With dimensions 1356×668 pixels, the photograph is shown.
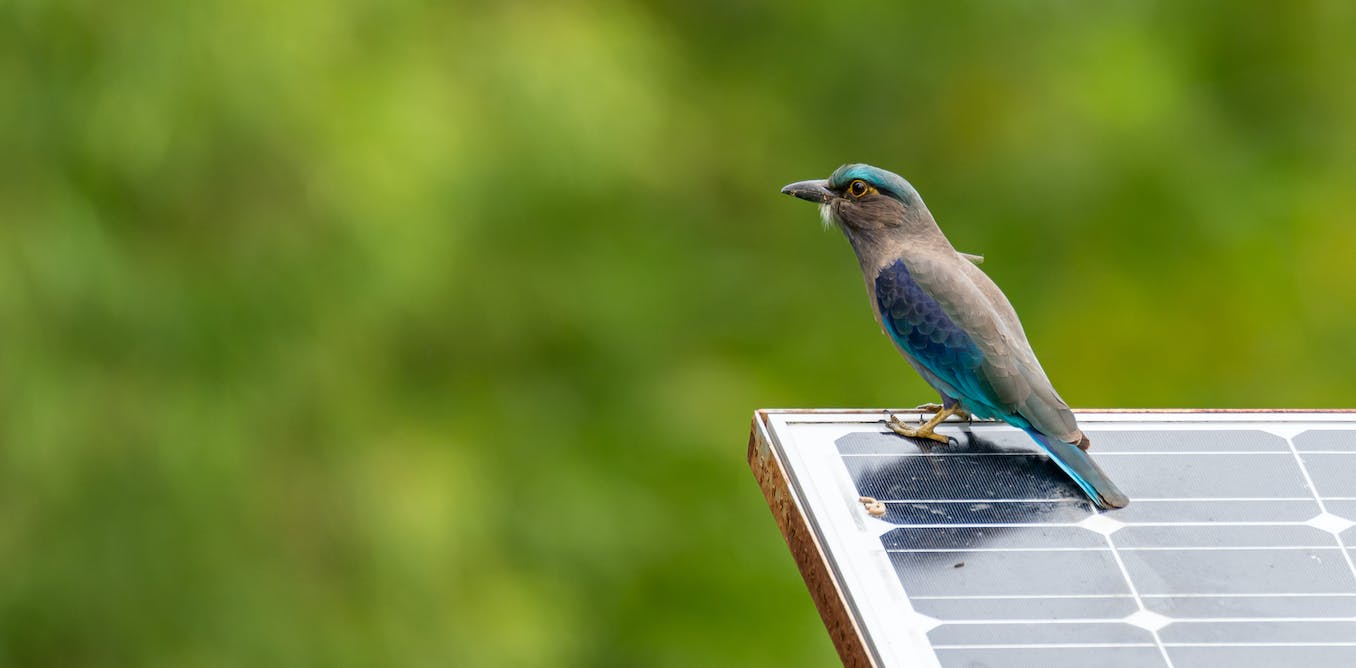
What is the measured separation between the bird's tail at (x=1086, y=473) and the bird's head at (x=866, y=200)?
1.30m

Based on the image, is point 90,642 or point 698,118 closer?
point 90,642

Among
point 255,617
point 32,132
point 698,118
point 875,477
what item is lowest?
point 875,477

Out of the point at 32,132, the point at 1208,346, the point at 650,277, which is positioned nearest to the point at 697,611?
the point at 650,277

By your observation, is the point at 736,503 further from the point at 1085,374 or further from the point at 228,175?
the point at 228,175

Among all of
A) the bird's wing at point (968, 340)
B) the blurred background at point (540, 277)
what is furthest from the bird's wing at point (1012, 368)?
the blurred background at point (540, 277)

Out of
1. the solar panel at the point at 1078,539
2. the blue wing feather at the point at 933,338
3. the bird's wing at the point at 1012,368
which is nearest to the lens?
the solar panel at the point at 1078,539

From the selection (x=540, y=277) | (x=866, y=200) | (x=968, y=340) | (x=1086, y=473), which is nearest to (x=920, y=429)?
(x=968, y=340)

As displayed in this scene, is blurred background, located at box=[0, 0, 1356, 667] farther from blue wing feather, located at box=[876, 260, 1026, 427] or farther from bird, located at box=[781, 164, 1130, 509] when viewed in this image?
blue wing feather, located at box=[876, 260, 1026, 427]

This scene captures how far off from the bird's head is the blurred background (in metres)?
4.41

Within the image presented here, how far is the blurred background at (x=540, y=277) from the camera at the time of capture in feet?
35.2

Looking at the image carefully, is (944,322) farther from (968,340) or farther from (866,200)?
(866,200)

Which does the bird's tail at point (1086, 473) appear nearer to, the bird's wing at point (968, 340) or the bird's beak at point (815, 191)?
the bird's wing at point (968, 340)

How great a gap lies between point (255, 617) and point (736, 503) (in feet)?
13.2

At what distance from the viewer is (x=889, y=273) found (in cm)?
669
